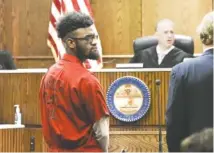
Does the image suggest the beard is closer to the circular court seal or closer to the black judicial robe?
the circular court seal

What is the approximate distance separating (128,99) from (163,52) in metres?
1.22

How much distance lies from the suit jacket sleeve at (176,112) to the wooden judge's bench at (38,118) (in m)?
1.70

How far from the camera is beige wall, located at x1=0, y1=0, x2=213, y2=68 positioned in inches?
294

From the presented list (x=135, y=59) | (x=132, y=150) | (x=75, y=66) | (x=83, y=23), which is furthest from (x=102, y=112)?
(x=135, y=59)

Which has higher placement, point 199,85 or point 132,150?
point 199,85

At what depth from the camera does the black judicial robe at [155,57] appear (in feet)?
18.6

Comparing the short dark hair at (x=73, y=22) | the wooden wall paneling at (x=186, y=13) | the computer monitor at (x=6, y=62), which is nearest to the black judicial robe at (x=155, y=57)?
the computer monitor at (x=6, y=62)

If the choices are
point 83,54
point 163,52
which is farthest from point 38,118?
point 83,54

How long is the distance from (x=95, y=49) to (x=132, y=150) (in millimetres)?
1856

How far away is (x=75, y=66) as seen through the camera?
2.98m

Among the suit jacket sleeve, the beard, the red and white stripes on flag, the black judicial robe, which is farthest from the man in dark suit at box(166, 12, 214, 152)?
the red and white stripes on flag

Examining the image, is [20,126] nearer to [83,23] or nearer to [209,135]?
[83,23]

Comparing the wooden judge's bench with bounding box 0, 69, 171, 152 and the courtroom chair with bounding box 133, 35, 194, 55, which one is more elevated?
the courtroom chair with bounding box 133, 35, 194, 55

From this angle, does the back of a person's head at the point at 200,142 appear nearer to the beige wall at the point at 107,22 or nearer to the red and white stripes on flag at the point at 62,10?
the red and white stripes on flag at the point at 62,10
